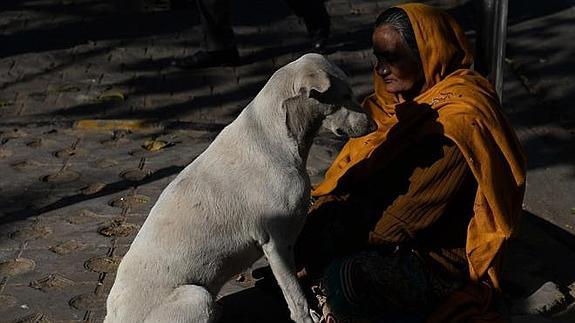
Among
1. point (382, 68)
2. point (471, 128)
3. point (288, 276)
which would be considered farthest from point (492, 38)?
point (288, 276)

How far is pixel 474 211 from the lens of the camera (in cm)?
399

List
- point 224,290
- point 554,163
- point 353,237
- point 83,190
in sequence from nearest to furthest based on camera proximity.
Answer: point 353,237
point 224,290
point 83,190
point 554,163

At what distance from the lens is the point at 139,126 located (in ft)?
22.8

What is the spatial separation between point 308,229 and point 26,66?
4.54 meters

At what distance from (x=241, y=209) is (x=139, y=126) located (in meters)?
3.40

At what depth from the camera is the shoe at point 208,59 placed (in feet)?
26.9

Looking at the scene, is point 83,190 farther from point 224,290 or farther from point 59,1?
point 59,1

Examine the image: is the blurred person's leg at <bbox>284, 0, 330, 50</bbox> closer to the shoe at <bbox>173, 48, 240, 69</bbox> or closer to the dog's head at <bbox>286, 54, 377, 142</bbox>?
the shoe at <bbox>173, 48, 240, 69</bbox>

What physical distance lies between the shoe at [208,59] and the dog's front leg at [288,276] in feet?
15.1

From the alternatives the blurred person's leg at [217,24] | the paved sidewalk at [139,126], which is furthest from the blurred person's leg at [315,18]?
the blurred person's leg at [217,24]

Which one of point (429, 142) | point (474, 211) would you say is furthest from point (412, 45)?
point (474, 211)

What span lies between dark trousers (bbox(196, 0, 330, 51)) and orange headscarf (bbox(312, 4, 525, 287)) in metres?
4.10

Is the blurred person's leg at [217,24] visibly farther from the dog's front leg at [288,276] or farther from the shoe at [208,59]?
the dog's front leg at [288,276]

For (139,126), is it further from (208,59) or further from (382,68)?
(382,68)
